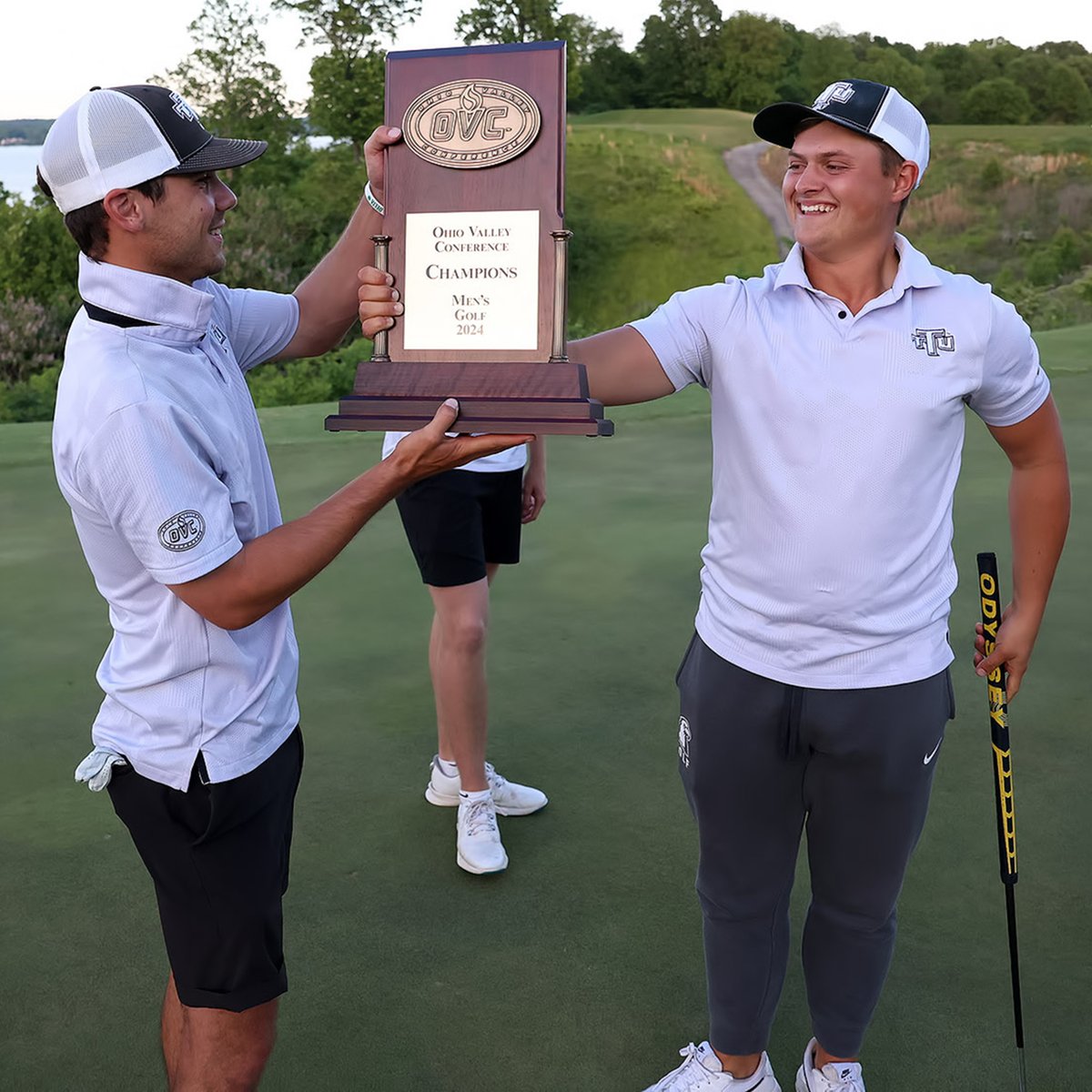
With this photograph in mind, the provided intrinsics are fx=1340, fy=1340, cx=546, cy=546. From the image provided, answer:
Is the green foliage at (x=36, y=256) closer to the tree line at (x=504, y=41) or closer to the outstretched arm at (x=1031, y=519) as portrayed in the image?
the tree line at (x=504, y=41)

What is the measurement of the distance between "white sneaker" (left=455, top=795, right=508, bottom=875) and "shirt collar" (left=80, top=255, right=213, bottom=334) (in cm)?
162

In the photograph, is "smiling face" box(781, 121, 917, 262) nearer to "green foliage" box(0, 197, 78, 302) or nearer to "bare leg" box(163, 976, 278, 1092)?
"bare leg" box(163, 976, 278, 1092)

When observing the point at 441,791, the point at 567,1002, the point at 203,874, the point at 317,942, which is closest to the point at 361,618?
the point at 441,791

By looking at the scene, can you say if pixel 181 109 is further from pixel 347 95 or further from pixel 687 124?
pixel 687 124

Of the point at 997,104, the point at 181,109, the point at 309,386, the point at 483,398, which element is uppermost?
the point at 181,109

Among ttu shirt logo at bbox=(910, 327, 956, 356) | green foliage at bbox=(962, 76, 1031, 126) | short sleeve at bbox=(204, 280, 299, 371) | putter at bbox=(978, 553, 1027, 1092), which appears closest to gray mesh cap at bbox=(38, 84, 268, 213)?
short sleeve at bbox=(204, 280, 299, 371)

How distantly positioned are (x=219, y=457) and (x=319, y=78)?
50.3 meters

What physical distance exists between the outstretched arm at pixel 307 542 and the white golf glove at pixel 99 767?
0.31m

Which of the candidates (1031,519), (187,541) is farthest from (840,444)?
(187,541)

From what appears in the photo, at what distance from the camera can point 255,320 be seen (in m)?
2.45

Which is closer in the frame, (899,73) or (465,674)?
(465,674)

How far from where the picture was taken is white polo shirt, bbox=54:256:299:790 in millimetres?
1858

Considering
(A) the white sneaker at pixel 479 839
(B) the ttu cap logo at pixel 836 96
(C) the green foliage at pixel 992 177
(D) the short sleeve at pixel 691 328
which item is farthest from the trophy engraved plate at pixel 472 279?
(C) the green foliage at pixel 992 177

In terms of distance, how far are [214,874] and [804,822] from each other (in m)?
1.04
